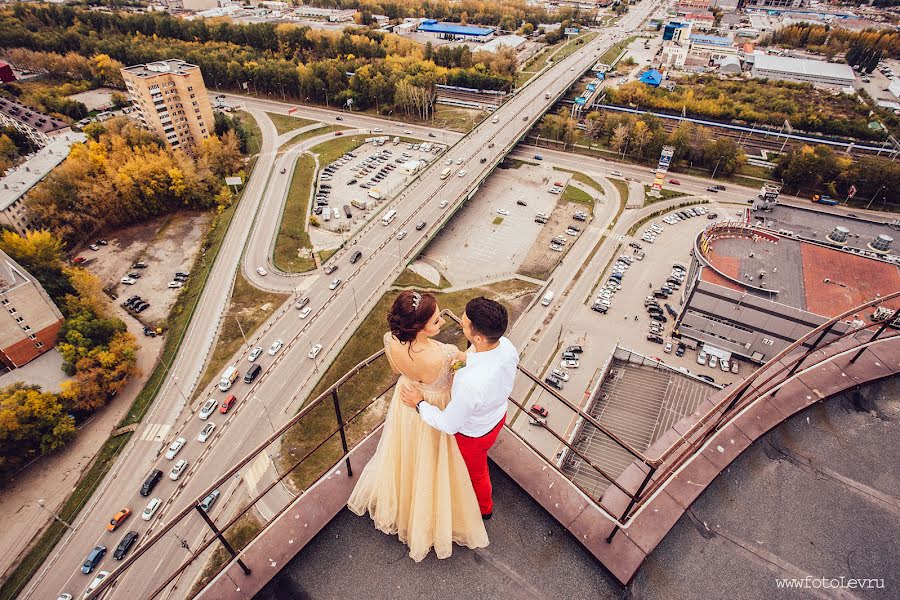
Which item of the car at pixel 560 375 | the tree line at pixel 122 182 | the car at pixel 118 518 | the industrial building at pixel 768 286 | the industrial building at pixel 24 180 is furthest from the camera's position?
the tree line at pixel 122 182

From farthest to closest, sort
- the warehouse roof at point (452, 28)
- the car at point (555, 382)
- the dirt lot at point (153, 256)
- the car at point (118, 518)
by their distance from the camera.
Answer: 1. the warehouse roof at point (452, 28)
2. the dirt lot at point (153, 256)
3. the car at point (555, 382)
4. the car at point (118, 518)

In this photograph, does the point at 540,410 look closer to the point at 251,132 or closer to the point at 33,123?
the point at 251,132

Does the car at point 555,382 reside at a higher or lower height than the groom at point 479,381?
lower

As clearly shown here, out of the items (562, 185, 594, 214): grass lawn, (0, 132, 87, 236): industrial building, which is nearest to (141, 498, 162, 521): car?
(0, 132, 87, 236): industrial building

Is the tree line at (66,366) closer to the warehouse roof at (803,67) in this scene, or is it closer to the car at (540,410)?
the car at (540,410)

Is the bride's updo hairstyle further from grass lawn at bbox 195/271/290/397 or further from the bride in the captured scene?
grass lawn at bbox 195/271/290/397

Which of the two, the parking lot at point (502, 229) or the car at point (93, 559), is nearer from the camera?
the car at point (93, 559)

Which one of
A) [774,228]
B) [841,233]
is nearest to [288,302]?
[774,228]

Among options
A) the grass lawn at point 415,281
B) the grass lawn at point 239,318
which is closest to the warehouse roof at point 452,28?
the grass lawn at point 415,281
